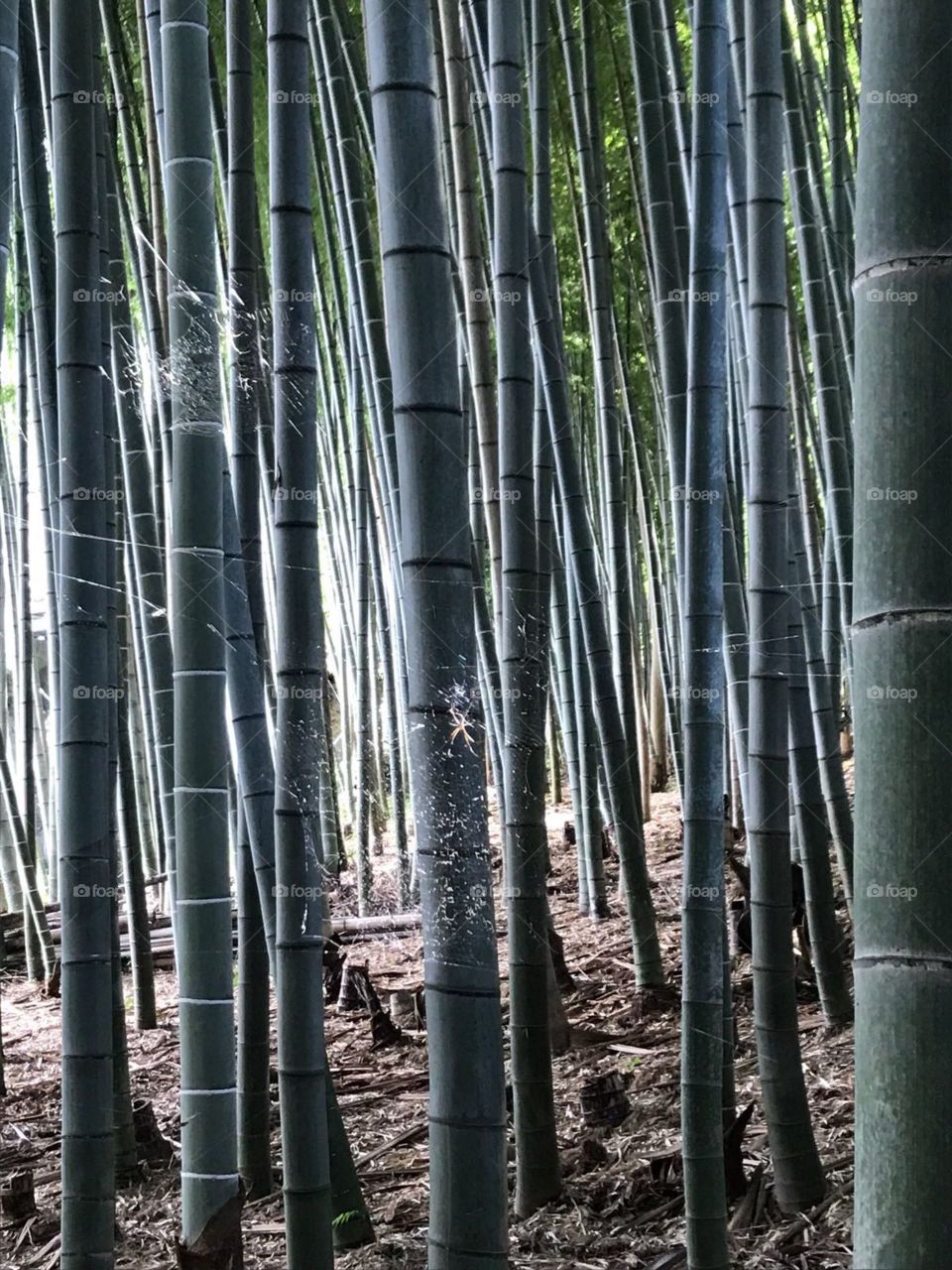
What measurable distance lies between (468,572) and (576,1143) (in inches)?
82.2

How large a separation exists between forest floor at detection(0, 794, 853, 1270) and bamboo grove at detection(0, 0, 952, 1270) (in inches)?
3.6

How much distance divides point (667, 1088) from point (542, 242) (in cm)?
230

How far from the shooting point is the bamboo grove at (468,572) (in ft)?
2.80

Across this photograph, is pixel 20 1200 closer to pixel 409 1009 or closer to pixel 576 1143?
pixel 576 1143

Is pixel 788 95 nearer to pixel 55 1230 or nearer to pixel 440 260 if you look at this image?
pixel 440 260

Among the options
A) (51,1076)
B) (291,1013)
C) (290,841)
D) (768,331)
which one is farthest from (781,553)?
(51,1076)

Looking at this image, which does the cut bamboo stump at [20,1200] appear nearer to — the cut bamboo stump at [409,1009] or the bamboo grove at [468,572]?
the bamboo grove at [468,572]

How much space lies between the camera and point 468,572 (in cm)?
144

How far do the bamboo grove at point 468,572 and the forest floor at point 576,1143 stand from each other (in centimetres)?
9

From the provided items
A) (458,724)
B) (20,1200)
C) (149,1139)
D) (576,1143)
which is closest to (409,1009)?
(149,1139)

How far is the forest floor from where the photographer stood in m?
2.53

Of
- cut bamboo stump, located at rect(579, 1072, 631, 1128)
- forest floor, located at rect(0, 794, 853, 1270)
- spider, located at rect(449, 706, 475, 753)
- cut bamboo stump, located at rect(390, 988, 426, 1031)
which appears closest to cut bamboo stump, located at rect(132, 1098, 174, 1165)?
forest floor, located at rect(0, 794, 853, 1270)

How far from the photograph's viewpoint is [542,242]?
390cm

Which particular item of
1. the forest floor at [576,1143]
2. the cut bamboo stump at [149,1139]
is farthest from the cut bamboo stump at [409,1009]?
the cut bamboo stump at [149,1139]
